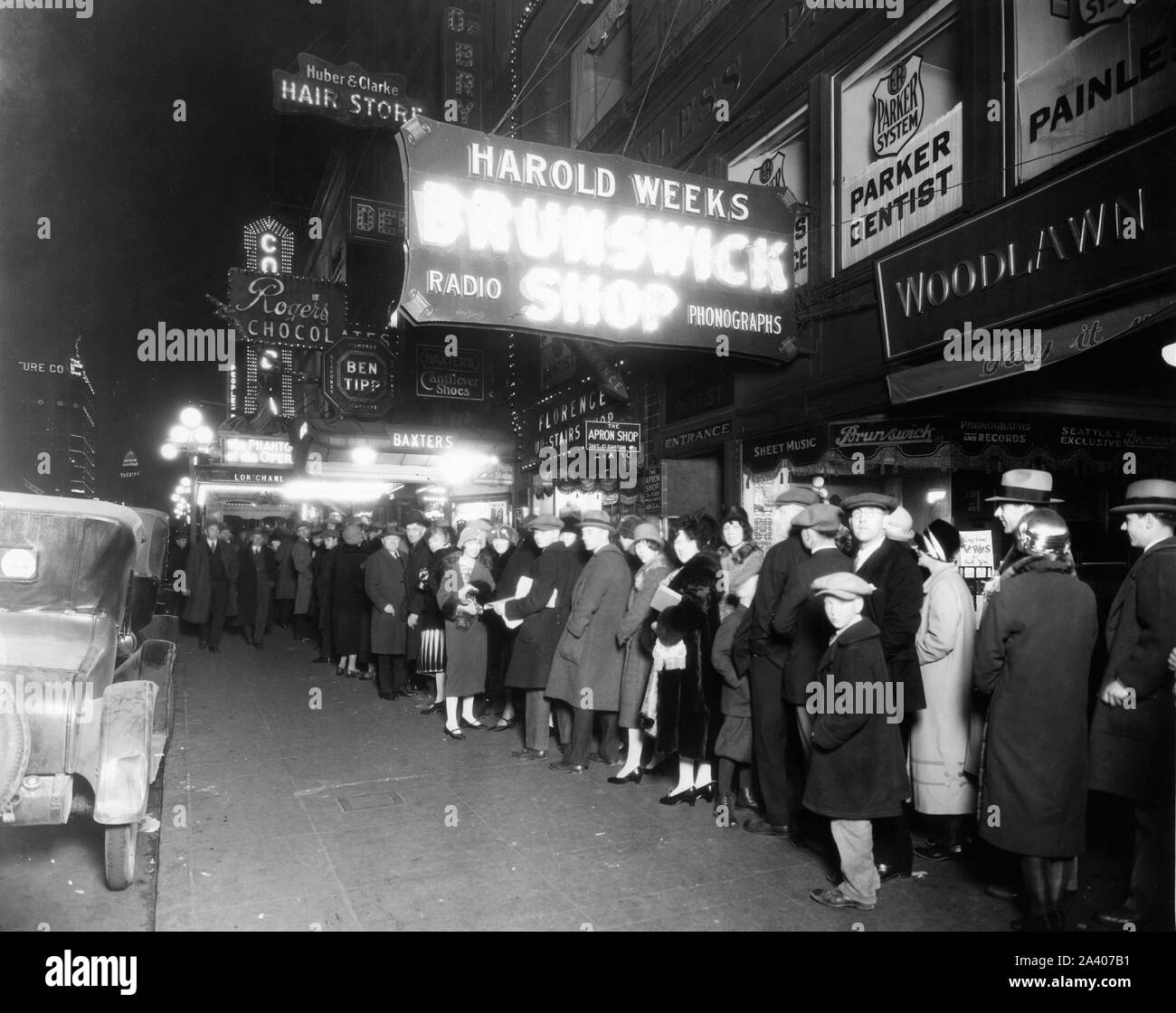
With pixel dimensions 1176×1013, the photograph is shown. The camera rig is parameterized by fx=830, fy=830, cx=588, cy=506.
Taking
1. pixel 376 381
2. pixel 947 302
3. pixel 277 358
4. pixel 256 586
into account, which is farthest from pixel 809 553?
pixel 277 358

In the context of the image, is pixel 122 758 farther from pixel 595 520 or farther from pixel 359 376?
pixel 359 376

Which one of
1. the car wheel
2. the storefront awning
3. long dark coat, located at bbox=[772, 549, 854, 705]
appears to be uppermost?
the storefront awning

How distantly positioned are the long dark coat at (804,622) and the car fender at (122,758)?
3824mm

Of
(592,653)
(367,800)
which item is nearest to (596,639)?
(592,653)

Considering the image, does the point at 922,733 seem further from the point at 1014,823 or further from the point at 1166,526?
the point at 1166,526

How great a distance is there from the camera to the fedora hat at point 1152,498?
427 cm

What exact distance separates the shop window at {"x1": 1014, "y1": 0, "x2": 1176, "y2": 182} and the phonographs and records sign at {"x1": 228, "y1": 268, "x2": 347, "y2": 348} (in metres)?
13.2

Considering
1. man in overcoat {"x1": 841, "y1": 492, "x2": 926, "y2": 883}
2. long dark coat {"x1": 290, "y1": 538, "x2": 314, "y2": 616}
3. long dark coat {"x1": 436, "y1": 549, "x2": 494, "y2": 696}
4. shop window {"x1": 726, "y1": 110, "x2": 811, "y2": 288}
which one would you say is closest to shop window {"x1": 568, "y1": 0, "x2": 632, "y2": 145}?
shop window {"x1": 726, "y1": 110, "x2": 811, "y2": 288}

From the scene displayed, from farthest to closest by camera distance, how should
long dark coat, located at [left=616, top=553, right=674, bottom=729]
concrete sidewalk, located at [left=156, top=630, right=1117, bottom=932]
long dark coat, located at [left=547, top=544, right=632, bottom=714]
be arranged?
long dark coat, located at [left=547, top=544, right=632, bottom=714] → long dark coat, located at [left=616, top=553, right=674, bottom=729] → concrete sidewalk, located at [left=156, top=630, right=1117, bottom=932]

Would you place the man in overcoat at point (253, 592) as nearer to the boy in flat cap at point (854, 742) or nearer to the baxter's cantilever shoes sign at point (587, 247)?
the baxter's cantilever shoes sign at point (587, 247)

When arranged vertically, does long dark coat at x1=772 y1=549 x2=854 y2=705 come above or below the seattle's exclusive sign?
below

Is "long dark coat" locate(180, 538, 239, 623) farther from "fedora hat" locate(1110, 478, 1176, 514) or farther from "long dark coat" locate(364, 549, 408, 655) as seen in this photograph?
"fedora hat" locate(1110, 478, 1176, 514)

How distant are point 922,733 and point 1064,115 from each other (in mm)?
5083

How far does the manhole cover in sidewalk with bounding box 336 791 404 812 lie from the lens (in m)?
6.26
